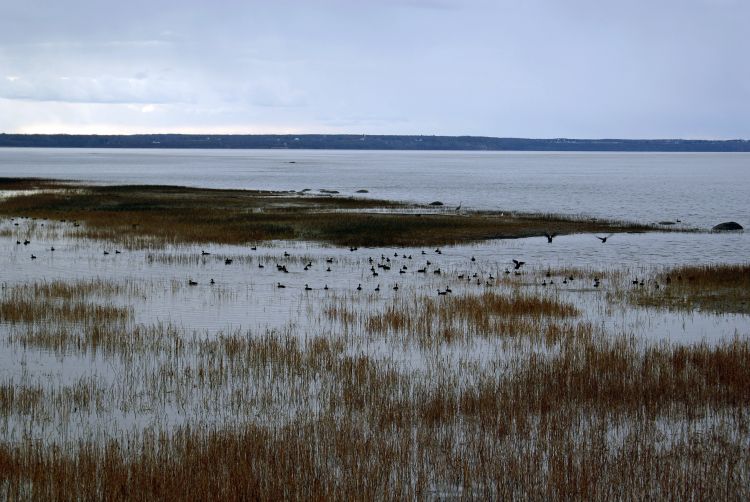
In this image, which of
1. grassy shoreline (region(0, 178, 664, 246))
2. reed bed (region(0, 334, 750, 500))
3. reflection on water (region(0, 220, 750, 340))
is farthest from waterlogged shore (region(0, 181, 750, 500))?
grassy shoreline (region(0, 178, 664, 246))

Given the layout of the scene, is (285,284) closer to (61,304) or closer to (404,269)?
(404,269)

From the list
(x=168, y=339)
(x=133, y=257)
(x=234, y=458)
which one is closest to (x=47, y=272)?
(x=133, y=257)

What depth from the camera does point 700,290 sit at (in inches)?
1027

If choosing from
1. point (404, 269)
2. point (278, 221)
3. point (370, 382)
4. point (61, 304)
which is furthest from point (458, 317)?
point (278, 221)

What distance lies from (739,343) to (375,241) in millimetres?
22962

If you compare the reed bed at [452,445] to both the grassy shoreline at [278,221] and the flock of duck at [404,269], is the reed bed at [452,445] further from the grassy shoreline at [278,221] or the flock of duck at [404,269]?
the grassy shoreline at [278,221]

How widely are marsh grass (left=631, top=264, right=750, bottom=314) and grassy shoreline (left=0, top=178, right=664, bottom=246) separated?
12.7 meters

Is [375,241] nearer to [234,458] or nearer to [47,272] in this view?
[47,272]

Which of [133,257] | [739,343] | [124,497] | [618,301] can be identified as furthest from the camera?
[133,257]

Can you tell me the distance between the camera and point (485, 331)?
19875mm

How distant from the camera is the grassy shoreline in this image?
40281 millimetres

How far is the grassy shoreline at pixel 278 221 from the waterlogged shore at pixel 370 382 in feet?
32.1

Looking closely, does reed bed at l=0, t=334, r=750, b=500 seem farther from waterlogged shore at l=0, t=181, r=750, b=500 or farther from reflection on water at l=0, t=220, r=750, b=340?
reflection on water at l=0, t=220, r=750, b=340

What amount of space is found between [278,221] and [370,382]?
32.1 metres
